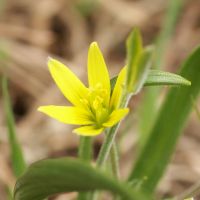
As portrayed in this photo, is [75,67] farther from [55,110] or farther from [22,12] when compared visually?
[55,110]

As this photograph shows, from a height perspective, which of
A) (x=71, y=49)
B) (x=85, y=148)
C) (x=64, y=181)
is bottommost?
(x=71, y=49)

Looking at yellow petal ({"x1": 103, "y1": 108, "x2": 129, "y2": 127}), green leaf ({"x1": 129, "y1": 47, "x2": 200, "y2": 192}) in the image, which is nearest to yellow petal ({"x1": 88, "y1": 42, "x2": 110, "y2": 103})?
yellow petal ({"x1": 103, "y1": 108, "x2": 129, "y2": 127})

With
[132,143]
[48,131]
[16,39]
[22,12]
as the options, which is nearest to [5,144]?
[48,131]

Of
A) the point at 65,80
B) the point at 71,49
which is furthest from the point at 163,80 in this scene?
the point at 71,49

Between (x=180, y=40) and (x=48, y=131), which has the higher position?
(x=180, y=40)

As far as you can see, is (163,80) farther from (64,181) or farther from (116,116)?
(64,181)
